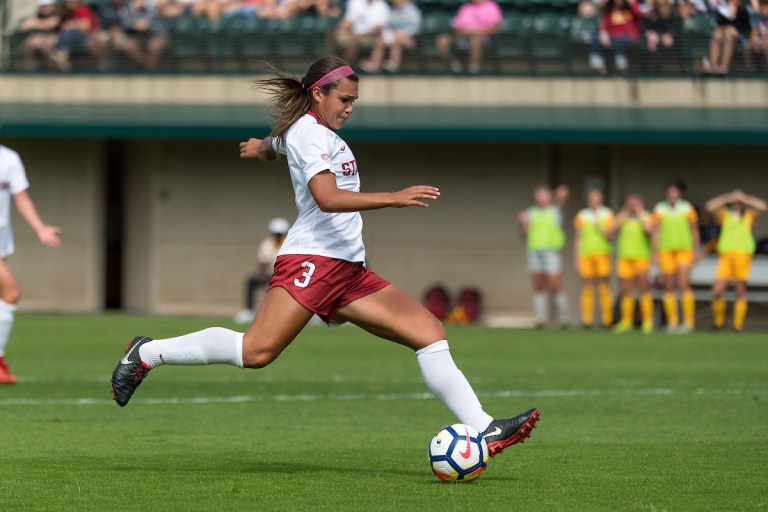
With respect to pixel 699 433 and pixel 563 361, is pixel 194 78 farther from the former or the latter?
pixel 699 433

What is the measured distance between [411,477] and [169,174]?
20614 millimetres

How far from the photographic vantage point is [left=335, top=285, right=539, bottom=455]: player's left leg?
709 cm

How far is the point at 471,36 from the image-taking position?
80.5 feet

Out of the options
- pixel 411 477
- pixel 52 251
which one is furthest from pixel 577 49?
pixel 411 477

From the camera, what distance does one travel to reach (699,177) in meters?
25.3

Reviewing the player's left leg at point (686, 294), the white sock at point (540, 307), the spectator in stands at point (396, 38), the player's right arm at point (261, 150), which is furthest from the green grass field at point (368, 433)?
the spectator in stands at point (396, 38)

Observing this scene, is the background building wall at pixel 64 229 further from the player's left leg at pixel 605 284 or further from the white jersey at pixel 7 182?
the white jersey at pixel 7 182

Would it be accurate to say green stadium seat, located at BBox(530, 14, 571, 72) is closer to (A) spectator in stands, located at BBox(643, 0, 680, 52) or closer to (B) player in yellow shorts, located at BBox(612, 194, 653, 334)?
(A) spectator in stands, located at BBox(643, 0, 680, 52)

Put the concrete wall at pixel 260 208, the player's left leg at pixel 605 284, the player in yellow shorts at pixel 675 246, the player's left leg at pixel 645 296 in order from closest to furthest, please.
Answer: the player in yellow shorts at pixel 675 246 → the player's left leg at pixel 645 296 → the player's left leg at pixel 605 284 → the concrete wall at pixel 260 208

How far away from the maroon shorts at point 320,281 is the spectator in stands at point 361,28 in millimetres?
17874

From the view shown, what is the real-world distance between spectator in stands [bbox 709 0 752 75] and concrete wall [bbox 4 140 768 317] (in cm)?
210

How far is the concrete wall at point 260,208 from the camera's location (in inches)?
1011

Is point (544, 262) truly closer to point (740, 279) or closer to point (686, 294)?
point (686, 294)

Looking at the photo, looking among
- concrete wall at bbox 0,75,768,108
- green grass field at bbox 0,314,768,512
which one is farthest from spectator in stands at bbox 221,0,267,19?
green grass field at bbox 0,314,768,512
